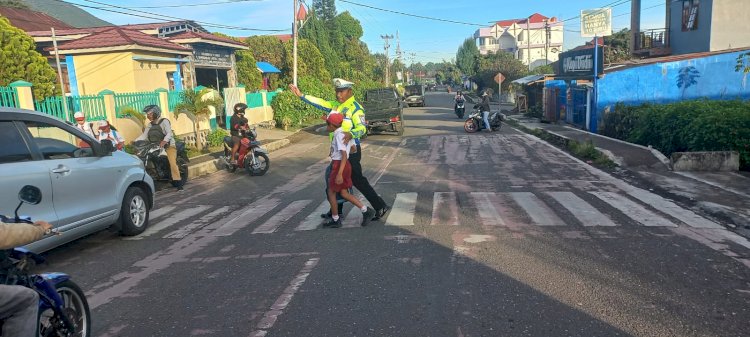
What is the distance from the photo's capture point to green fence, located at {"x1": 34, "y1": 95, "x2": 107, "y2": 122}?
12660 mm

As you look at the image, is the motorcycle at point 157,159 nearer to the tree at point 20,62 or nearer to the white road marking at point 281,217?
the white road marking at point 281,217

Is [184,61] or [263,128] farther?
[263,128]

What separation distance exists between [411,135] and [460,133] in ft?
6.67

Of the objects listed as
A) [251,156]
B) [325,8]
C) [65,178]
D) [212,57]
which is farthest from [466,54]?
[65,178]

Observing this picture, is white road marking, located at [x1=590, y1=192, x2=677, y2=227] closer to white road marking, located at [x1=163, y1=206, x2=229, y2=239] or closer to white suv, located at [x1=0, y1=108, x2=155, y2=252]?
white road marking, located at [x1=163, y1=206, x2=229, y2=239]

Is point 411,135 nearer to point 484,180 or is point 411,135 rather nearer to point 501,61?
point 484,180

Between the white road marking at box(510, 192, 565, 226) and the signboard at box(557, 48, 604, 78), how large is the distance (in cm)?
1329

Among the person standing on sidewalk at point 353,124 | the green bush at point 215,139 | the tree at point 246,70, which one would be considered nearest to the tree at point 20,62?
the green bush at point 215,139

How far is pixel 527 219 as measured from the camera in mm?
7043

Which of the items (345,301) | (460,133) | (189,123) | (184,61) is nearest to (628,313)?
(345,301)

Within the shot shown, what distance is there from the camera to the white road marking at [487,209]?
6941mm

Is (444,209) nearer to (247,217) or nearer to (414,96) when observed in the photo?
(247,217)

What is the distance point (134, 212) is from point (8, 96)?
6.90 m

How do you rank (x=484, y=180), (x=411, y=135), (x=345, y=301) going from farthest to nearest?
(x=411, y=135) → (x=484, y=180) → (x=345, y=301)
